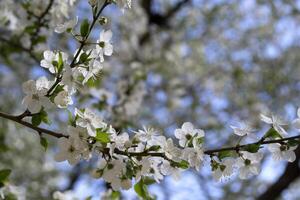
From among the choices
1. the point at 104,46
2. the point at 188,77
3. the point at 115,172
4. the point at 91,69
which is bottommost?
the point at 115,172

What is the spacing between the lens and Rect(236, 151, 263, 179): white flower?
5.32 feet

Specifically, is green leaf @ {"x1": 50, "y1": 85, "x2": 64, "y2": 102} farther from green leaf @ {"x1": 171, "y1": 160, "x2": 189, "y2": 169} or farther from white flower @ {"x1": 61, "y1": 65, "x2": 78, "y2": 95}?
green leaf @ {"x1": 171, "y1": 160, "x2": 189, "y2": 169}

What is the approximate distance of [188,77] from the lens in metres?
6.69

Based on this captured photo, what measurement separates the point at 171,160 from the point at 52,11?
3.87 ft

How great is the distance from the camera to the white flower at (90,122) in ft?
4.92

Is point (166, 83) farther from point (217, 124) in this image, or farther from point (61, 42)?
point (61, 42)

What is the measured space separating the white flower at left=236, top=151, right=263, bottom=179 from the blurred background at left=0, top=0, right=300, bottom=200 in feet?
6.82

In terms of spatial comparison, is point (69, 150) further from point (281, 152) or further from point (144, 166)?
point (281, 152)

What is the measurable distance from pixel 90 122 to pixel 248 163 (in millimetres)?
514

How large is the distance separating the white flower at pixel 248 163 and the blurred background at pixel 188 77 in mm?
2080

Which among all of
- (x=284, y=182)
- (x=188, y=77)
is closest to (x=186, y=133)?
(x=284, y=182)

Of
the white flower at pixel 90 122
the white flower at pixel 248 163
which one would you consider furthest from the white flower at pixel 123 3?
the white flower at pixel 248 163

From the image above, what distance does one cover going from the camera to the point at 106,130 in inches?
60.4

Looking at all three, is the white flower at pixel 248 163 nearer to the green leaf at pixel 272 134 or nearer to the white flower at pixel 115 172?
the green leaf at pixel 272 134
